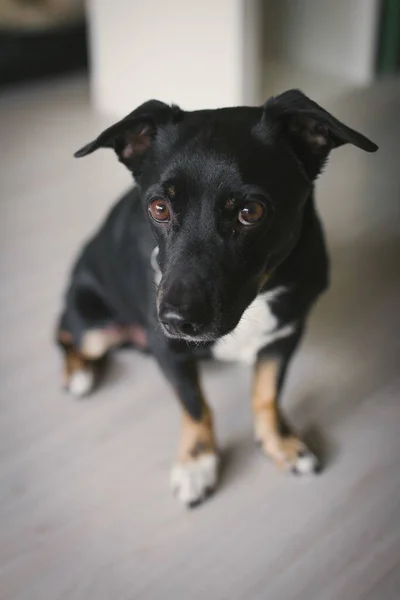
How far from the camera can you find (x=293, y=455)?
1.65 meters

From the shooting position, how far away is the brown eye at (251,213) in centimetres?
120

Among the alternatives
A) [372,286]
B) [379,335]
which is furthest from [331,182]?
[379,335]

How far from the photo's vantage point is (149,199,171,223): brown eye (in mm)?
1253

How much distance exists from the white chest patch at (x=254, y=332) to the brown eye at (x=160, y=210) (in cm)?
29

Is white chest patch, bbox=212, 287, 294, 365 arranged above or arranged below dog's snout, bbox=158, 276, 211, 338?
below

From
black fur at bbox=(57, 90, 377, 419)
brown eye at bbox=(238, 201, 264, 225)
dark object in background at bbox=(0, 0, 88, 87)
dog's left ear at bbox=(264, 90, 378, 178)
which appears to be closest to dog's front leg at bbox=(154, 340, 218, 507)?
black fur at bbox=(57, 90, 377, 419)

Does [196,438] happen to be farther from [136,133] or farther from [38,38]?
[38,38]

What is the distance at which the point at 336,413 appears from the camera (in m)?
1.81

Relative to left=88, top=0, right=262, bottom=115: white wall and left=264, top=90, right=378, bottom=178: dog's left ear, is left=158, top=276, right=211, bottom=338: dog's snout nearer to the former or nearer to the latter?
left=264, top=90, right=378, bottom=178: dog's left ear

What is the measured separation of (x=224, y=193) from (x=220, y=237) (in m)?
0.08

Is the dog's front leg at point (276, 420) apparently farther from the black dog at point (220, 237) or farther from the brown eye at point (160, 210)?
the brown eye at point (160, 210)

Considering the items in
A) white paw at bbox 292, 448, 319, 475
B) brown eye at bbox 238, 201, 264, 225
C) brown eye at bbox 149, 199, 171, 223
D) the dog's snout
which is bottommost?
white paw at bbox 292, 448, 319, 475

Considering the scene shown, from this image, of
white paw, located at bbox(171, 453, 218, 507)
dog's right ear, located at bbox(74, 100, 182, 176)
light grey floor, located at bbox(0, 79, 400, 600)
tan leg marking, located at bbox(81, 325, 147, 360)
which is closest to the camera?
dog's right ear, located at bbox(74, 100, 182, 176)

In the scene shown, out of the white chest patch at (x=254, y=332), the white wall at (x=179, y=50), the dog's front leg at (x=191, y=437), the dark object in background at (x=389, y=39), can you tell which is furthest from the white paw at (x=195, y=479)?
the dark object in background at (x=389, y=39)
